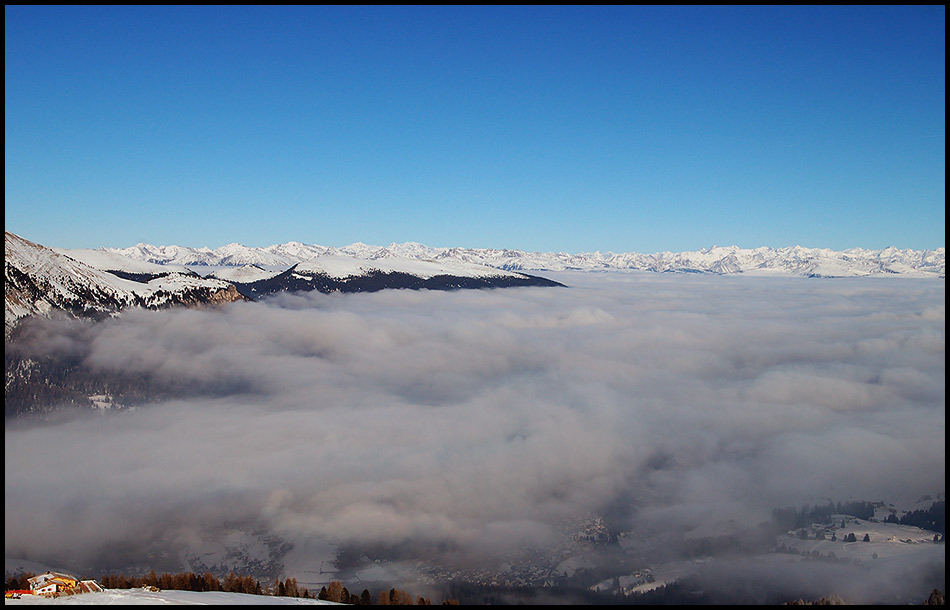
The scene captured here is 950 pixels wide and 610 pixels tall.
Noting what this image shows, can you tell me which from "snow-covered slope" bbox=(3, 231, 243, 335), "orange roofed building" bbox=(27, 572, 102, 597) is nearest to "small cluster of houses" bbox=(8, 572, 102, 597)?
"orange roofed building" bbox=(27, 572, 102, 597)

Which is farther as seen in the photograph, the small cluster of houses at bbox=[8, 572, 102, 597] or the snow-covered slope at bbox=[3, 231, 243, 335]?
the snow-covered slope at bbox=[3, 231, 243, 335]

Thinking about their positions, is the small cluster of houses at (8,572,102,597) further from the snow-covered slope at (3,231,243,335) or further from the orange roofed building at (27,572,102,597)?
the snow-covered slope at (3,231,243,335)

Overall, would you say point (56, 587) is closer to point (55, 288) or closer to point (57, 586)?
point (57, 586)

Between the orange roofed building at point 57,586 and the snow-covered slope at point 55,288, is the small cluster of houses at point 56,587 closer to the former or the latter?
the orange roofed building at point 57,586

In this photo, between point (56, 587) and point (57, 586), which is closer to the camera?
point (56, 587)

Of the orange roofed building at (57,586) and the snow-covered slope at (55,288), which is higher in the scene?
the snow-covered slope at (55,288)

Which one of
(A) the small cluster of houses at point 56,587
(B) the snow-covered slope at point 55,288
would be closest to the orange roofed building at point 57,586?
(A) the small cluster of houses at point 56,587

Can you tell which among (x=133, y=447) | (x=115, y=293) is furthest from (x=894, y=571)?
(x=115, y=293)

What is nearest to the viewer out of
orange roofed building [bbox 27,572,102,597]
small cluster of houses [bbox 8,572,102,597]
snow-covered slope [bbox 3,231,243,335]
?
small cluster of houses [bbox 8,572,102,597]

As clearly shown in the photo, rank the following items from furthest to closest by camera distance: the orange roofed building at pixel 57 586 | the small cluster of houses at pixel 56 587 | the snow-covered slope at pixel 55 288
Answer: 1. the snow-covered slope at pixel 55 288
2. the orange roofed building at pixel 57 586
3. the small cluster of houses at pixel 56 587

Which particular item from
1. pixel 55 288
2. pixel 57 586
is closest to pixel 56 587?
pixel 57 586

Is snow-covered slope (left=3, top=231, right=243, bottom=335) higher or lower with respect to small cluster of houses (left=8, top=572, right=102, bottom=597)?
higher
